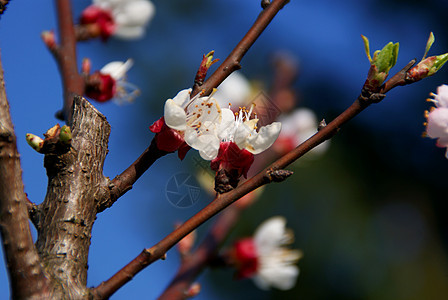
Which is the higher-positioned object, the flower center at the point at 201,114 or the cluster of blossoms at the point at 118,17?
the cluster of blossoms at the point at 118,17

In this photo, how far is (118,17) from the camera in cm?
153

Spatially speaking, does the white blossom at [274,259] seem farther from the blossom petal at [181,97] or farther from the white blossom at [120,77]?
the blossom petal at [181,97]

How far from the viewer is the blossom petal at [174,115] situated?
74cm

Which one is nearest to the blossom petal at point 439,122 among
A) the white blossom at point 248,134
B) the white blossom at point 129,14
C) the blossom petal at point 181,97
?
the white blossom at point 248,134

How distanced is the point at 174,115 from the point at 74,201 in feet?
0.58

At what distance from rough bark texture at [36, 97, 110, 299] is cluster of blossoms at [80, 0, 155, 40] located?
0.72 metres

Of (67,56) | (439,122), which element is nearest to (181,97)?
(439,122)

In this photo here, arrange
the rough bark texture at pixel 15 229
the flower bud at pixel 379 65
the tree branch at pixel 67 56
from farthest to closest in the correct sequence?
the tree branch at pixel 67 56
the flower bud at pixel 379 65
the rough bark texture at pixel 15 229

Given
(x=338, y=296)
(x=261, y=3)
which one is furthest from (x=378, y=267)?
(x=261, y=3)

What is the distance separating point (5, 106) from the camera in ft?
1.99

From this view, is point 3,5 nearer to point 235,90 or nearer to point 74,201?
point 74,201

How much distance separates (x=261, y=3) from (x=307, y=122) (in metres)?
1.22

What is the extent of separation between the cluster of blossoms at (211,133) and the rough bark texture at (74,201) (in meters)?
0.10

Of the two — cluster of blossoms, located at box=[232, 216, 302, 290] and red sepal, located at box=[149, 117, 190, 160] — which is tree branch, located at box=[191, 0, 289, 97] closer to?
red sepal, located at box=[149, 117, 190, 160]
